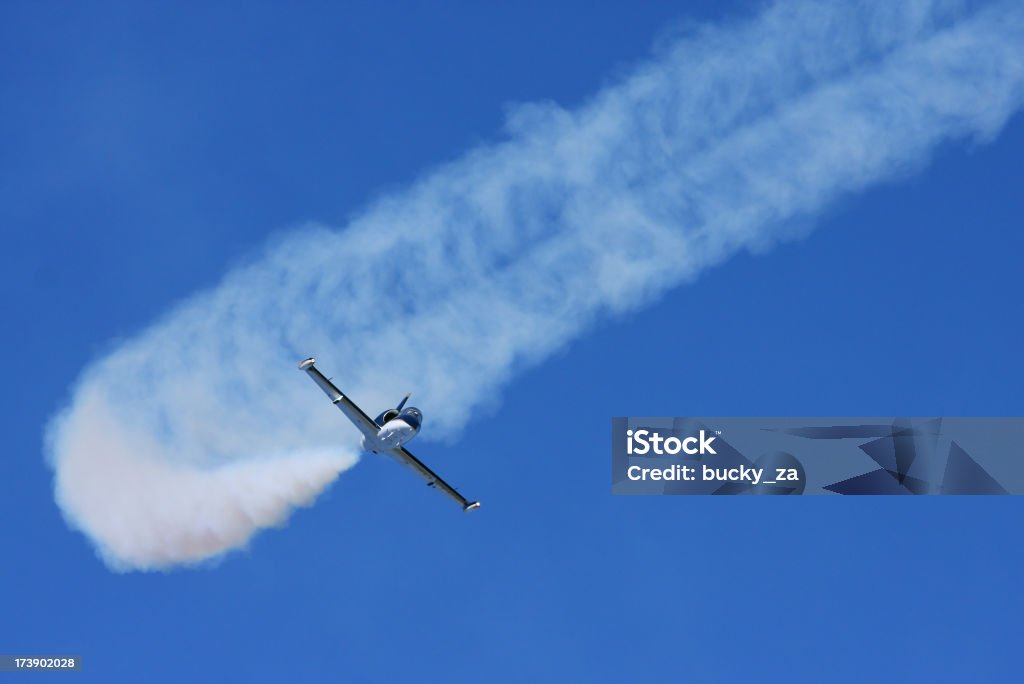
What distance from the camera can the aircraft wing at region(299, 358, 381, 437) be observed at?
324 ft

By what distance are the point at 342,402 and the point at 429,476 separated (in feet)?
48.1

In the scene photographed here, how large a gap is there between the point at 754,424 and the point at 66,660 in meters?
56.8

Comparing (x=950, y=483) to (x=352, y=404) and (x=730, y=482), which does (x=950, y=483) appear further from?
(x=352, y=404)

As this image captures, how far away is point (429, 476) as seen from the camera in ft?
360

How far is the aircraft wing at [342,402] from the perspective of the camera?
98750 mm

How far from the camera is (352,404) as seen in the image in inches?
3888

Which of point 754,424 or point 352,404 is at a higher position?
point 352,404

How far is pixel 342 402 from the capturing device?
98625mm

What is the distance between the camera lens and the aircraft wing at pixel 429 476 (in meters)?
107

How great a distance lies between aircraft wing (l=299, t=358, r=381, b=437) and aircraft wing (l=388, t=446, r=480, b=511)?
6.55 meters

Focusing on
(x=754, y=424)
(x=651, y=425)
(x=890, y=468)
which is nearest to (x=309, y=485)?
(x=651, y=425)

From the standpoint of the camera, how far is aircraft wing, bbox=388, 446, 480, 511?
107 m

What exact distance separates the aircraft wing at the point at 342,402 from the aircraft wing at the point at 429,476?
6548 mm

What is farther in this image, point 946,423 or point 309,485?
point 309,485
